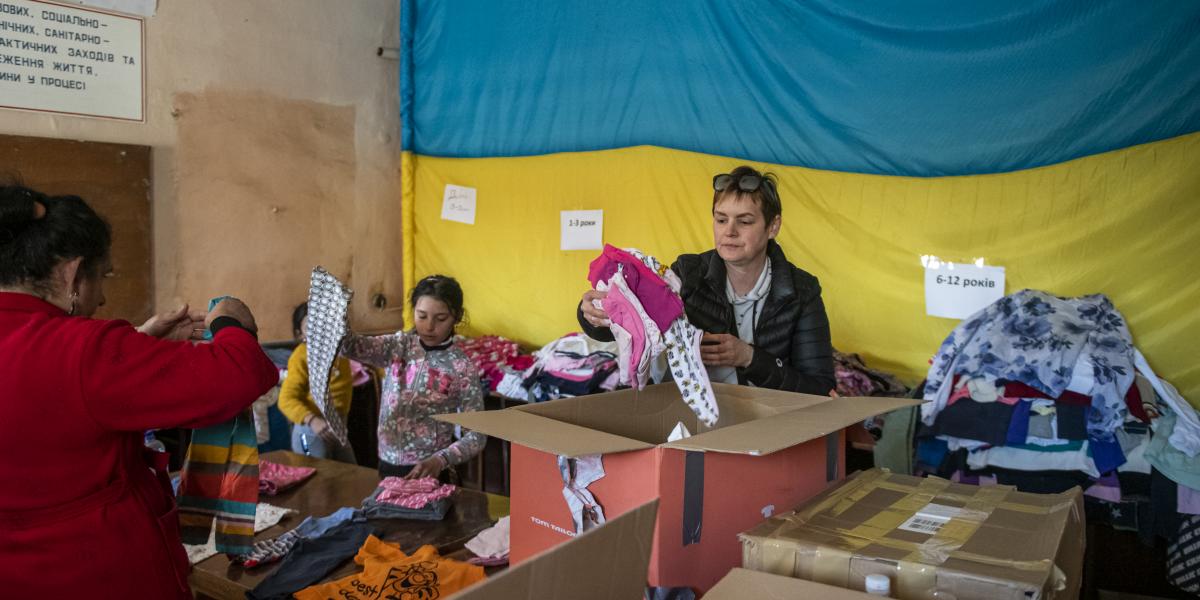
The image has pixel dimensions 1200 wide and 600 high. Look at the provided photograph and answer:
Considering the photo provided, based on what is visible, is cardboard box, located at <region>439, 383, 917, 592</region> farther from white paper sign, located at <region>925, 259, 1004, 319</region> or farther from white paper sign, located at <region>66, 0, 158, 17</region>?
white paper sign, located at <region>66, 0, 158, 17</region>

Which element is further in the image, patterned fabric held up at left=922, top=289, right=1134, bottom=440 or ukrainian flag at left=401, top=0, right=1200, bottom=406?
ukrainian flag at left=401, top=0, right=1200, bottom=406

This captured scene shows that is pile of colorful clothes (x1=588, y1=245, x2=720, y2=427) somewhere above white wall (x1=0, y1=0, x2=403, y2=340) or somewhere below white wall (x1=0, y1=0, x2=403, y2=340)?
below

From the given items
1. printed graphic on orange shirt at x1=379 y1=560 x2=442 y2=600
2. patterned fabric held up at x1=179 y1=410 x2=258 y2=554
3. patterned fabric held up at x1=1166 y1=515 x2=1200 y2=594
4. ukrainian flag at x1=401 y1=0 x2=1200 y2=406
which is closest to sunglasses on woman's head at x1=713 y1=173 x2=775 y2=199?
printed graphic on orange shirt at x1=379 y1=560 x2=442 y2=600

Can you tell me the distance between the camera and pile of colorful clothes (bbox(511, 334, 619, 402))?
151 inches

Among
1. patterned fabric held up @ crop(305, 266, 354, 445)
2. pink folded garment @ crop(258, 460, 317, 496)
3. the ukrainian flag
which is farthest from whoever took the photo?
the ukrainian flag

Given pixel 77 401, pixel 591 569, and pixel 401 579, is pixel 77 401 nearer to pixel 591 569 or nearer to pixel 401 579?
pixel 401 579

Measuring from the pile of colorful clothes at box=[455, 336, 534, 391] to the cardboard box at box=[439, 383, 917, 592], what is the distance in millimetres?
2595

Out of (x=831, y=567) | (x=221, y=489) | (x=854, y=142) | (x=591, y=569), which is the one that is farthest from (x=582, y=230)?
(x=591, y=569)

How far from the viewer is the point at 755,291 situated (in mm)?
2188

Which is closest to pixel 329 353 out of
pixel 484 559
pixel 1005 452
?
pixel 484 559

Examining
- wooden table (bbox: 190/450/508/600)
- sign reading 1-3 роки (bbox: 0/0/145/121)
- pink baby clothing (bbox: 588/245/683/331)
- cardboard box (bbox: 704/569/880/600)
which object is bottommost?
wooden table (bbox: 190/450/508/600)

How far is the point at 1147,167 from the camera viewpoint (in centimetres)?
308

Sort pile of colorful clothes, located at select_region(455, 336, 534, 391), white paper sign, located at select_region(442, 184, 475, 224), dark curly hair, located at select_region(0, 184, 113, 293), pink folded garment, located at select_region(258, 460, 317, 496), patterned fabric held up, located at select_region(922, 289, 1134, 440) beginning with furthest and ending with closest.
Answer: white paper sign, located at select_region(442, 184, 475, 224), pile of colorful clothes, located at select_region(455, 336, 534, 391), patterned fabric held up, located at select_region(922, 289, 1134, 440), pink folded garment, located at select_region(258, 460, 317, 496), dark curly hair, located at select_region(0, 184, 113, 293)

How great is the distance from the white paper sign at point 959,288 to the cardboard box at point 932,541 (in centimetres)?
211
